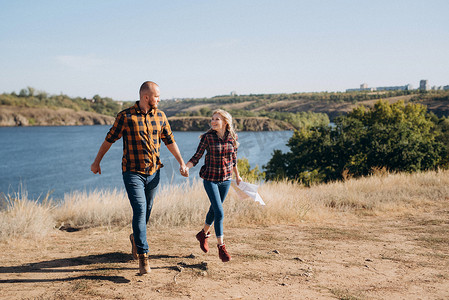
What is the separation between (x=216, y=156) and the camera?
13.9 ft

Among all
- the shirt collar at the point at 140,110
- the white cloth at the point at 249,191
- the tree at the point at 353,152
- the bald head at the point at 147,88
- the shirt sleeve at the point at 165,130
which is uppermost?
the bald head at the point at 147,88

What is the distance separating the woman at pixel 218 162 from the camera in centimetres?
424

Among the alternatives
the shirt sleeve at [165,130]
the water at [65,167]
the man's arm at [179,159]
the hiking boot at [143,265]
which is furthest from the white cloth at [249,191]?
the water at [65,167]

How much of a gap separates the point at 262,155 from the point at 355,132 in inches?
1230

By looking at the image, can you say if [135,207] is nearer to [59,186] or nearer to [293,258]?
[293,258]

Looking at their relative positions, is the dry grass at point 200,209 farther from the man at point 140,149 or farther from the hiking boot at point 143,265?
the man at point 140,149

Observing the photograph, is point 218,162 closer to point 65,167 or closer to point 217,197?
point 217,197

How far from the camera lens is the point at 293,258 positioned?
14.8 feet

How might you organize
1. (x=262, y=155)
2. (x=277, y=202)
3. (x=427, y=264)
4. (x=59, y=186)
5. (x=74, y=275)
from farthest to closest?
(x=262, y=155) < (x=59, y=186) < (x=277, y=202) < (x=427, y=264) < (x=74, y=275)

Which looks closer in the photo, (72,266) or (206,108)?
(72,266)

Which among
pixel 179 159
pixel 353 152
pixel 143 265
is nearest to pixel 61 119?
pixel 353 152

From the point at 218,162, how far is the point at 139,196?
1.04 meters

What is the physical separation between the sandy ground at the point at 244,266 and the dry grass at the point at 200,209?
42 centimetres

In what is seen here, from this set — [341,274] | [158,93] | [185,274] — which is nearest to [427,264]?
[341,274]
